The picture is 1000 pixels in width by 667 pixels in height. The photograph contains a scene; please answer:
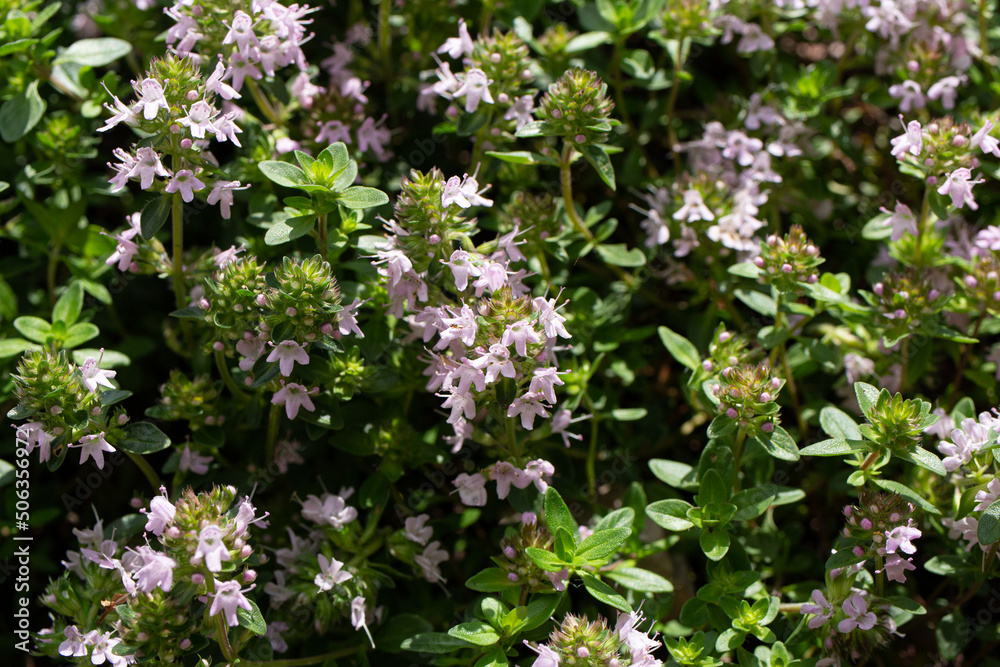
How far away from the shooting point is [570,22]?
15.5ft

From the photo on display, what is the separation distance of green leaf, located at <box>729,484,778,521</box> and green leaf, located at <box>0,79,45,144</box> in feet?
10.4

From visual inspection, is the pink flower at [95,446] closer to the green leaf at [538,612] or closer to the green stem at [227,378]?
the green stem at [227,378]

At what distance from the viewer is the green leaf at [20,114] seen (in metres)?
3.33

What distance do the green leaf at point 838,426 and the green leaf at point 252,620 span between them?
1.99 meters

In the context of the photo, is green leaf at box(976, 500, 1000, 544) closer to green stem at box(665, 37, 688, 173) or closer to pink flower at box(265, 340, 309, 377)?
green stem at box(665, 37, 688, 173)

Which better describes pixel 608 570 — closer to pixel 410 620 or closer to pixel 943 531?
pixel 410 620

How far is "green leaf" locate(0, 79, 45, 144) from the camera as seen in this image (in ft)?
10.9

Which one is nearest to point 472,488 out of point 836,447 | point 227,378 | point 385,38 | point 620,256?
point 227,378

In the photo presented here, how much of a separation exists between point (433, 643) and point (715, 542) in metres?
1.03

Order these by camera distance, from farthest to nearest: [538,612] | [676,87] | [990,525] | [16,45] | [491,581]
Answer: [676,87]
[16,45]
[491,581]
[538,612]
[990,525]

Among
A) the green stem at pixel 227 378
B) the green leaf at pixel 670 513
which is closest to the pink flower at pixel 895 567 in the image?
the green leaf at pixel 670 513

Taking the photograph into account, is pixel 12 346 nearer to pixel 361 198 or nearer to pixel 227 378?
pixel 227 378

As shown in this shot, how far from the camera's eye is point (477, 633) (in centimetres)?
260

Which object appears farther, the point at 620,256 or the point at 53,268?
the point at 53,268
